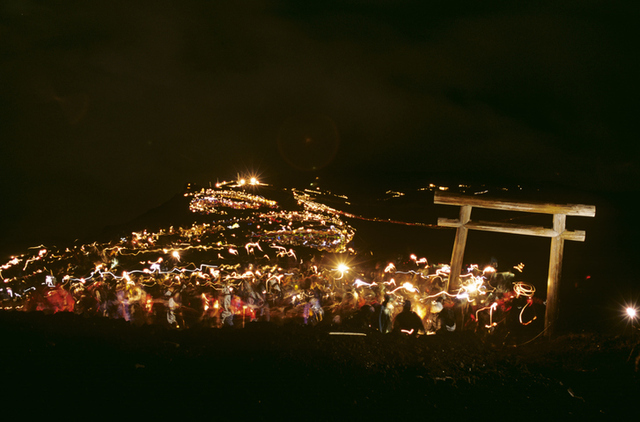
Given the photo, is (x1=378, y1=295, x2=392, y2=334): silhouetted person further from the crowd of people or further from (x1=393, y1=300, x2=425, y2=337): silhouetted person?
(x1=393, y1=300, x2=425, y2=337): silhouetted person

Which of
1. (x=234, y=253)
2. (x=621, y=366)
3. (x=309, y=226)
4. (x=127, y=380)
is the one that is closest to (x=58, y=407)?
(x=127, y=380)

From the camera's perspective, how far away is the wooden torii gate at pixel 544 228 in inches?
328

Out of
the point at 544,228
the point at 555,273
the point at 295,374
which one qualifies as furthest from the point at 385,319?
the point at 544,228

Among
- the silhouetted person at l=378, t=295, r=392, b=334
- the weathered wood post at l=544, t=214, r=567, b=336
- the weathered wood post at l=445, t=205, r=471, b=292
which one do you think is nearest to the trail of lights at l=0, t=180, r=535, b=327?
the weathered wood post at l=445, t=205, r=471, b=292

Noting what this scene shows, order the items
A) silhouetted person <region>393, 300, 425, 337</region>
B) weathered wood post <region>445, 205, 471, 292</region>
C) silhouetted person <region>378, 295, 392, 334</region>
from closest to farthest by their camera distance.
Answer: silhouetted person <region>393, 300, 425, 337</region>, silhouetted person <region>378, 295, 392, 334</region>, weathered wood post <region>445, 205, 471, 292</region>

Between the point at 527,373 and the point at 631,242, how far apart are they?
25426mm

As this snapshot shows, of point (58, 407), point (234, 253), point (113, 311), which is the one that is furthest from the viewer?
point (234, 253)

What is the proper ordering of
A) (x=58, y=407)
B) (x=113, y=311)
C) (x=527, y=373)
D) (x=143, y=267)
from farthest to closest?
(x=143, y=267) → (x=113, y=311) → (x=527, y=373) → (x=58, y=407)

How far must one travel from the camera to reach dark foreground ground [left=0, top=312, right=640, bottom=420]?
484cm

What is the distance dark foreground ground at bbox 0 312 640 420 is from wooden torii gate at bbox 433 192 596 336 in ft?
3.86

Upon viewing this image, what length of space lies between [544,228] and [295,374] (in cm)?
683

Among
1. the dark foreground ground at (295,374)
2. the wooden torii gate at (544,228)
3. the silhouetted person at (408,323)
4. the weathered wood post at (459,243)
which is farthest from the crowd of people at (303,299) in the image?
the dark foreground ground at (295,374)

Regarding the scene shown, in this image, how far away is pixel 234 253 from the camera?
18.4 meters

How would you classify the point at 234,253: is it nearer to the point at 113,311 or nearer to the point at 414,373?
the point at 113,311
